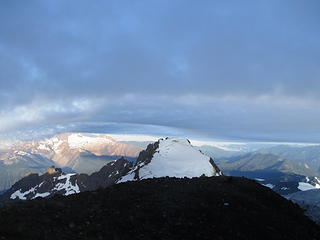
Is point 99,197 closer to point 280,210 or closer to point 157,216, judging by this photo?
point 157,216

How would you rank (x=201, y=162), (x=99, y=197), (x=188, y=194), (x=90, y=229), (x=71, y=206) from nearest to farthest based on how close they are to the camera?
(x=90, y=229), (x=71, y=206), (x=99, y=197), (x=188, y=194), (x=201, y=162)

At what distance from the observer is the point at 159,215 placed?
808 inches

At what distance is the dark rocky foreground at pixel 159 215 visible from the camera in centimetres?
1698

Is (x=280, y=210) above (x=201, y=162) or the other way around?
above

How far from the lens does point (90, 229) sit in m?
17.1

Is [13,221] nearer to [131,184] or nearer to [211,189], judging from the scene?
[131,184]

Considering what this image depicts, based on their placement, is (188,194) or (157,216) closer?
(157,216)

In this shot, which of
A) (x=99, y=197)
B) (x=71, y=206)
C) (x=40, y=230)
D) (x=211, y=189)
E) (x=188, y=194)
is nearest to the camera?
(x=40, y=230)

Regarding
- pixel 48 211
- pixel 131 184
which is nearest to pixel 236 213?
pixel 131 184

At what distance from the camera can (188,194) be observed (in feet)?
83.3

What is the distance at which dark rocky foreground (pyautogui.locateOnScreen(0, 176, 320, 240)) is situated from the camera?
16984 mm

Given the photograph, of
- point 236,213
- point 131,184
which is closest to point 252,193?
point 236,213

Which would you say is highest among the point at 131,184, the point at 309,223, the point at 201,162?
the point at 131,184

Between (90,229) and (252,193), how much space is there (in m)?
17.4
